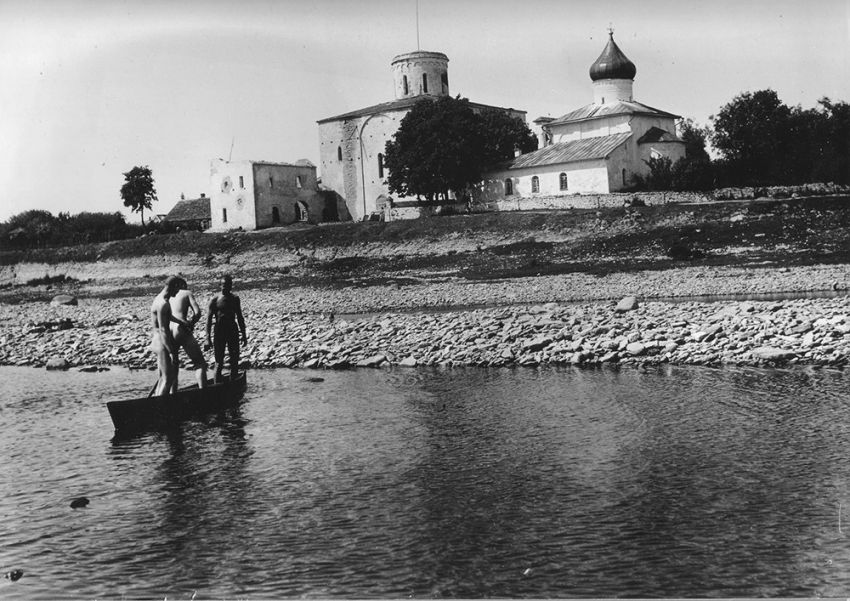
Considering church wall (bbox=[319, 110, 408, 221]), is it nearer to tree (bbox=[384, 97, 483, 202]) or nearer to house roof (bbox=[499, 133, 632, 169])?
tree (bbox=[384, 97, 483, 202])

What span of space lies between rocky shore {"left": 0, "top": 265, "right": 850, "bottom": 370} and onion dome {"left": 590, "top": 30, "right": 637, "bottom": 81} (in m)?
34.0

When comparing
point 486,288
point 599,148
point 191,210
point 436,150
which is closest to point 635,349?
point 486,288

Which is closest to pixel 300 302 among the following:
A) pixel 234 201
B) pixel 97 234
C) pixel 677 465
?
pixel 677 465

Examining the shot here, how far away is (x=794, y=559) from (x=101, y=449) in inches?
375

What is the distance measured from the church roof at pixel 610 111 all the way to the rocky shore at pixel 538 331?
3019cm

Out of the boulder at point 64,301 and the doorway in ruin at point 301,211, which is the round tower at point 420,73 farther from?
the boulder at point 64,301

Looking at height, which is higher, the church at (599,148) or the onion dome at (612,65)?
the onion dome at (612,65)

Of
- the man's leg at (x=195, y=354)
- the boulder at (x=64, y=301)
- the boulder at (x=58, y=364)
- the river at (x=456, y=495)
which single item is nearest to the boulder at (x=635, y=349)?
the river at (x=456, y=495)

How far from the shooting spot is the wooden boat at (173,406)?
562 inches

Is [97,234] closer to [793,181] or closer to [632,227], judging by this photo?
[632,227]

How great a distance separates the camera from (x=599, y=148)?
62.0 m

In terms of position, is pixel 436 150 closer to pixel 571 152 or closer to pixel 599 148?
pixel 571 152

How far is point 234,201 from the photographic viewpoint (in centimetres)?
7419

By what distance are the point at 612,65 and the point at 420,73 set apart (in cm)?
1627
